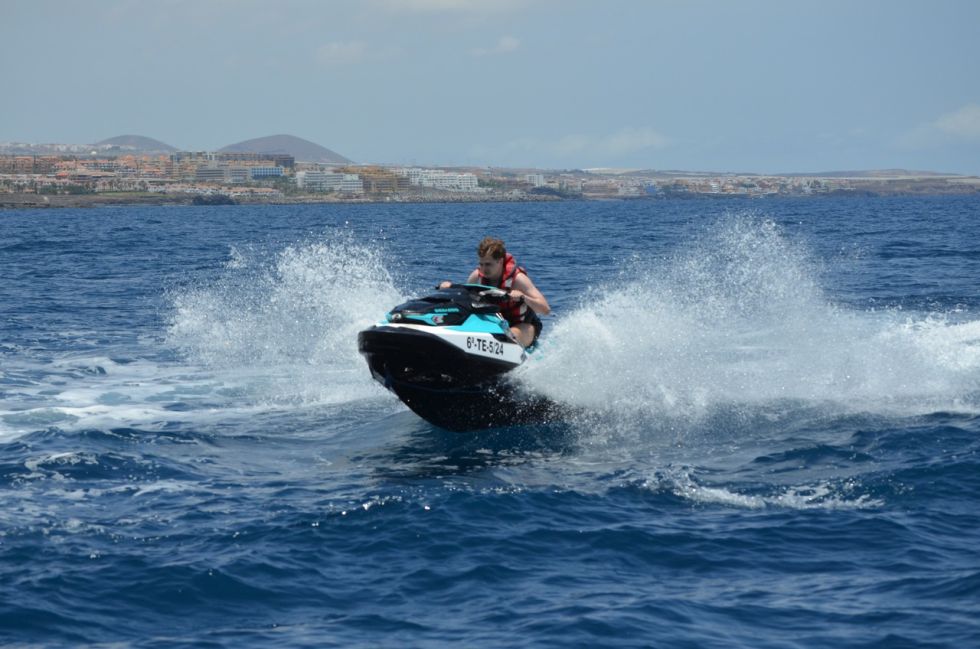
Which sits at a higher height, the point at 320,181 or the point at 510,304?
the point at 320,181

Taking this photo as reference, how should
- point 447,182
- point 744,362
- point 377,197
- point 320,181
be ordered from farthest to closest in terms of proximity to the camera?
1. point 447,182
2. point 320,181
3. point 377,197
4. point 744,362

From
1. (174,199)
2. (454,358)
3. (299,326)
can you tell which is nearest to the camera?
(454,358)

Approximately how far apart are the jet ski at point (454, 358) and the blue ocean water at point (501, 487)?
0.24 metres

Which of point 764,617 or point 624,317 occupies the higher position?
point 624,317

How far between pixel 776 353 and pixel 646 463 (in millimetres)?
6038

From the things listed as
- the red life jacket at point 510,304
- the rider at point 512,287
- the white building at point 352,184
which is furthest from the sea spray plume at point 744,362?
the white building at point 352,184

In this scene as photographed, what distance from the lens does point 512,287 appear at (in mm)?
12539

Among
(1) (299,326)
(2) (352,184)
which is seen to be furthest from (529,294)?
(2) (352,184)

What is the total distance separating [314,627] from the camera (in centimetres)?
702

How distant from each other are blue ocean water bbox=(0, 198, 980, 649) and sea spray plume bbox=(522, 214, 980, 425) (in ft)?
0.16

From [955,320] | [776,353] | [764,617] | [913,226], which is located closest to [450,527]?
[764,617]

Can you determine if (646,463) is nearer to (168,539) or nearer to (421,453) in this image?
(421,453)

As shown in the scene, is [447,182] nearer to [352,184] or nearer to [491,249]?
[352,184]

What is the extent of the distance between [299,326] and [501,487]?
10.1 m
